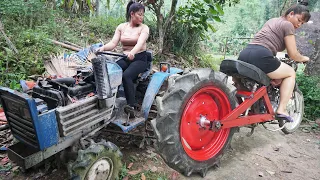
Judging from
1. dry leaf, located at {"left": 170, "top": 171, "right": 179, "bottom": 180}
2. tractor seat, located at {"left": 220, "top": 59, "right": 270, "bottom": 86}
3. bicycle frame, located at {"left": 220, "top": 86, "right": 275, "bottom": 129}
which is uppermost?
tractor seat, located at {"left": 220, "top": 59, "right": 270, "bottom": 86}

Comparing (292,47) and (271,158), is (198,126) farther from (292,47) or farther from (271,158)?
(292,47)

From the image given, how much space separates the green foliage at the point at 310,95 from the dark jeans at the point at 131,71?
3.58 metres

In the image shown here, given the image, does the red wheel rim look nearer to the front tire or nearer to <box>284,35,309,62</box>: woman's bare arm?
the front tire

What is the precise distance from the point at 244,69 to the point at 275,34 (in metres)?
0.73

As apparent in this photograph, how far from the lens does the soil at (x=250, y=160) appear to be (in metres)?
2.96

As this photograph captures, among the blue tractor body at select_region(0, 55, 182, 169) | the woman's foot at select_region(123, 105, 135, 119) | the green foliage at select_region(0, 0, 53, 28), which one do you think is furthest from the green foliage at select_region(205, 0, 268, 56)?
the blue tractor body at select_region(0, 55, 182, 169)

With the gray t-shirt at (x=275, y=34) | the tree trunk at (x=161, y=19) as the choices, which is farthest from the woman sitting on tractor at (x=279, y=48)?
the tree trunk at (x=161, y=19)

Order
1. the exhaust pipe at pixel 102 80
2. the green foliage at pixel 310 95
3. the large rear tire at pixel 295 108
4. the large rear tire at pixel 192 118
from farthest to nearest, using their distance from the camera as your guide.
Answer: the green foliage at pixel 310 95 → the large rear tire at pixel 295 108 → the large rear tire at pixel 192 118 → the exhaust pipe at pixel 102 80

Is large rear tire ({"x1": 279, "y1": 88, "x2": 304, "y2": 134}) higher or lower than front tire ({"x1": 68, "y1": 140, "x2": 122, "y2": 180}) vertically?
lower

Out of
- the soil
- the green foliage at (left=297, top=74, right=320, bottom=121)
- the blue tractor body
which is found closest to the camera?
the blue tractor body

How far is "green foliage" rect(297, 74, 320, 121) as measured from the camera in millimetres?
5012

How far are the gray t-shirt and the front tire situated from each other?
8.05ft

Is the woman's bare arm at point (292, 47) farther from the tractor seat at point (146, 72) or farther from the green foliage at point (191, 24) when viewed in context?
the green foliage at point (191, 24)

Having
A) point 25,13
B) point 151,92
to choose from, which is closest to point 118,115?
point 151,92
